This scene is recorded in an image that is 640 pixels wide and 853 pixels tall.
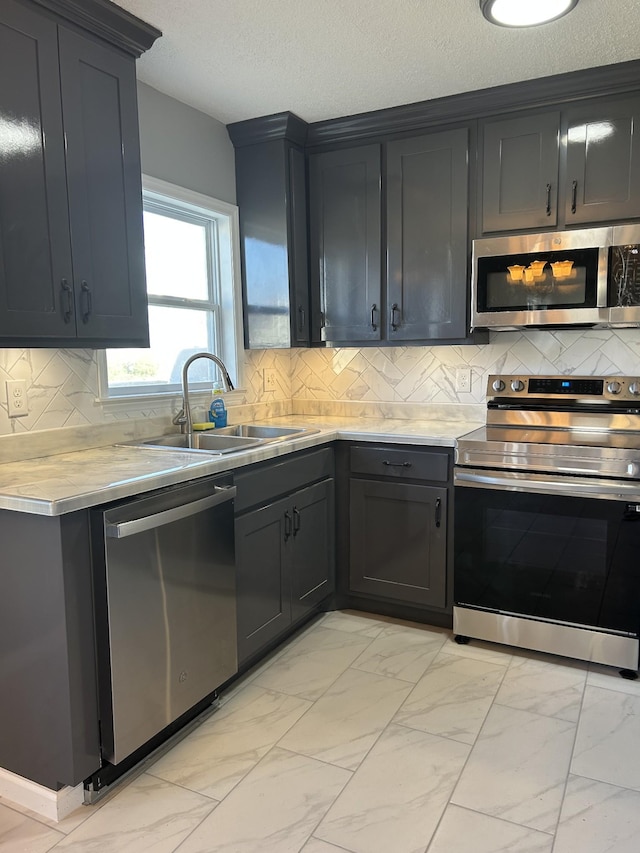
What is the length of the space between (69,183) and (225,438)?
1.23m

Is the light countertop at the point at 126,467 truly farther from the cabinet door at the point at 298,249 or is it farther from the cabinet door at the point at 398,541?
the cabinet door at the point at 298,249

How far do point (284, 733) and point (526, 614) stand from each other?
1.13 meters

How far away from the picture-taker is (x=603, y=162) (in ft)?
8.43

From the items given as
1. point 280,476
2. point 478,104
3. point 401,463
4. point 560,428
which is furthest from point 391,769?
point 478,104

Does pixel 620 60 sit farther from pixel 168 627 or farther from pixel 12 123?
pixel 168 627

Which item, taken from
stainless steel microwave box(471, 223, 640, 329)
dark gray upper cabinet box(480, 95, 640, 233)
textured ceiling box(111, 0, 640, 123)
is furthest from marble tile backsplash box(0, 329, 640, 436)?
textured ceiling box(111, 0, 640, 123)

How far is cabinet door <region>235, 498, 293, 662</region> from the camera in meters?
2.31

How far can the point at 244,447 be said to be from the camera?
2379 mm

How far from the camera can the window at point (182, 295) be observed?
269 cm

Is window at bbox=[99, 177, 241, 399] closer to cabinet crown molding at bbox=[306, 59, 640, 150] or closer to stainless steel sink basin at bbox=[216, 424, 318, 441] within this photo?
stainless steel sink basin at bbox=[216, 424, 318, 441]

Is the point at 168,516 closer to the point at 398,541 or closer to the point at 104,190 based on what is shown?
the point at 104,190

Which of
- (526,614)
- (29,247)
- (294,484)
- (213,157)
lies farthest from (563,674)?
(213,157)

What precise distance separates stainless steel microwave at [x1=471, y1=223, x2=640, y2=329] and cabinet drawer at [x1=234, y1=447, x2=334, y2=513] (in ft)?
3.13

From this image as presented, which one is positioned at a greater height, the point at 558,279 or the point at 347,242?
the point at 347,242
